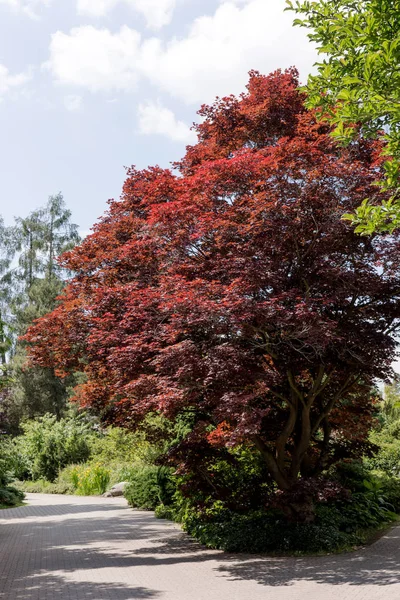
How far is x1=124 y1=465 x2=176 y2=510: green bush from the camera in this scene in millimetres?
13719

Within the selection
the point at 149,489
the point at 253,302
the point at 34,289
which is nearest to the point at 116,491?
the point at 149,489

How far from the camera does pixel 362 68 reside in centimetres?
536

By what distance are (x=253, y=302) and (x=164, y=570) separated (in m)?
4.03

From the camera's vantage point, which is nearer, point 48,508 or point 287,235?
point 287,235

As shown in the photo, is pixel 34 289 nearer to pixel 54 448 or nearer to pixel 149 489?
pixel 54 448

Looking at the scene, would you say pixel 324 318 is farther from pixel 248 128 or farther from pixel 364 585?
pixel 248 128

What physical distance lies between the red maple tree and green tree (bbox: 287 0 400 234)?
2.71 m

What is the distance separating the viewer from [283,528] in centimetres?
933

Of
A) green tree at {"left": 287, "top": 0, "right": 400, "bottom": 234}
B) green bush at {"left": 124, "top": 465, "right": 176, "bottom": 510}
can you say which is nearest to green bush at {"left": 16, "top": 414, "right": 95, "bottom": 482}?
green bush at {"left": 124, "top": 465, "right": 176, "bottom": 510}

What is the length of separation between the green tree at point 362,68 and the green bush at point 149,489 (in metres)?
9.95

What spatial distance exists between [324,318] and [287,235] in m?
1.39

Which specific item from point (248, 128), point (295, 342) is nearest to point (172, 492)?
point (295, 342)

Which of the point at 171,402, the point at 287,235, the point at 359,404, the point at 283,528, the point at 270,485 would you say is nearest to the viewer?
the point at 171,402

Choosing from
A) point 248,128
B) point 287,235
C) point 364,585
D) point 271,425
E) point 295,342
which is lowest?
point 364,585
